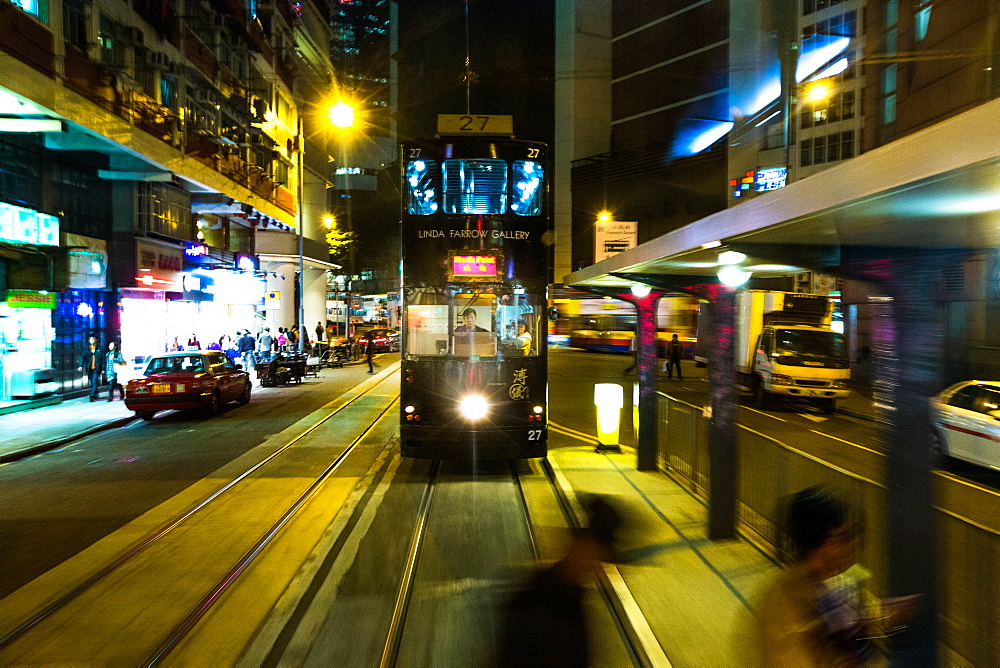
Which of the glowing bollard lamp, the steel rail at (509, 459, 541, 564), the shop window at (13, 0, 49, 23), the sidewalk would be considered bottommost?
the steel rail at (509, 459, 541, 564)

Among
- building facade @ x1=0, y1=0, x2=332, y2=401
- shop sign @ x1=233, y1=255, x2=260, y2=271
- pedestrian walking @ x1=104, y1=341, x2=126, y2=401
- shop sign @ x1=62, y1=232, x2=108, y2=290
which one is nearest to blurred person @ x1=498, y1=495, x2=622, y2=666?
building facade @ x1=0, y1=0, x2=332, y2=401

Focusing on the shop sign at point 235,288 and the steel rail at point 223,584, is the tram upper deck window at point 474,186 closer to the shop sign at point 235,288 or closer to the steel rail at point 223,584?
the steel rail at point 223,584

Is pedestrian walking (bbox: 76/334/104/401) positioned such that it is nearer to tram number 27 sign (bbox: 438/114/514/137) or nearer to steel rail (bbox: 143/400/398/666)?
steel rail (bbox: 143/400/398/666)

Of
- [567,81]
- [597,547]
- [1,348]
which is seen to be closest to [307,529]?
[597,547]

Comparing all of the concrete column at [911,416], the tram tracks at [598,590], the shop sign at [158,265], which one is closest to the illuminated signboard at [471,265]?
the tram tracks at [598,590]

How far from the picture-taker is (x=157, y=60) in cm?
2169

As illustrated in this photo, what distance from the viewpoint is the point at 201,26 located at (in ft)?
84.6

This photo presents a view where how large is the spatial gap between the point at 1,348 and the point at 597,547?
63.0 feet

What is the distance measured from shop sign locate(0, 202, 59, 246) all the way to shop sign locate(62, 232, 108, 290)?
49.0 inches

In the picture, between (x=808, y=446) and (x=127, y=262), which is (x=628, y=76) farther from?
(x=808, y=446)

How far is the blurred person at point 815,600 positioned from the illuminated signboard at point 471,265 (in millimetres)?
7211

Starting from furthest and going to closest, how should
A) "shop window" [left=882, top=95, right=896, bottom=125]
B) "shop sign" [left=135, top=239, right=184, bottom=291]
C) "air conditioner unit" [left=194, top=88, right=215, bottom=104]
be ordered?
1. "air conditioner unit" [left=194, top=88, right=215, bottom=104]
2. "shop sign" [left=135, top=239, right=184, bottom=291]
3. "shop window" [left=882, top=95, right=896, bottom=125]

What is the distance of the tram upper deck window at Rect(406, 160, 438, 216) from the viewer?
9570mm

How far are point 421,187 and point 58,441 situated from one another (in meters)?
9.30
